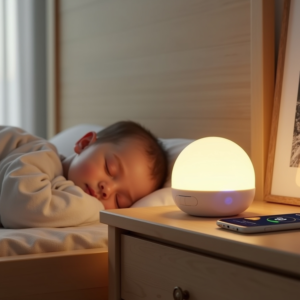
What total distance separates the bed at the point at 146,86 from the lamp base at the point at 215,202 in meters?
0.25

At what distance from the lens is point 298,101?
3.48ft

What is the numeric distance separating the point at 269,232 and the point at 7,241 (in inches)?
21.4

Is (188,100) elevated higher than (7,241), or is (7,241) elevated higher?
(188,100)

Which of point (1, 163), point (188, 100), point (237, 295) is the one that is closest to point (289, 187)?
point (237, 295)

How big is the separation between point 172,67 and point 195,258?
1006mm

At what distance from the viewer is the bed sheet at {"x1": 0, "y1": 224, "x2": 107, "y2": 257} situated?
0.98m

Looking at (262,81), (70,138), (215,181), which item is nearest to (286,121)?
(262,81)

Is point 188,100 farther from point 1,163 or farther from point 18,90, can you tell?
point 18,90

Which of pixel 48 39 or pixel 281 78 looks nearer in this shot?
pixel 281 78

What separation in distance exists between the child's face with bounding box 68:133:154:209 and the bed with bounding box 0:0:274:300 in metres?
0.09

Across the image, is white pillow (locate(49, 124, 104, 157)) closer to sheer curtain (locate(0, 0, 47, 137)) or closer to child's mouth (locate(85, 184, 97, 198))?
child's mouth (locate(85, 184, 97, 198))

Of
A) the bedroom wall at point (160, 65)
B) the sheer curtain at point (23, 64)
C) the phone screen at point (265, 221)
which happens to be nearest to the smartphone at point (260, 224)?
the phone screen at point (265, 221)

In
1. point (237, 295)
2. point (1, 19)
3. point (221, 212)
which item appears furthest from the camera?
point (1, 19)

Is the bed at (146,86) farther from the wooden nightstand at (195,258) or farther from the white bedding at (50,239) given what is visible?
the wooden nightstand at (195,258)
